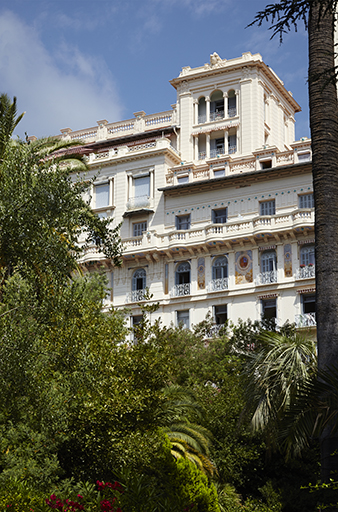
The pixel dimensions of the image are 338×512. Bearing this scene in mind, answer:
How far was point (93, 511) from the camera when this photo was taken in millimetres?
12125

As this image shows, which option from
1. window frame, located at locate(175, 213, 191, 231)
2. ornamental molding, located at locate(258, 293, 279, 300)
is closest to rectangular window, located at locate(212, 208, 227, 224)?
window frame, located at locate(175, 213, 191, 231)

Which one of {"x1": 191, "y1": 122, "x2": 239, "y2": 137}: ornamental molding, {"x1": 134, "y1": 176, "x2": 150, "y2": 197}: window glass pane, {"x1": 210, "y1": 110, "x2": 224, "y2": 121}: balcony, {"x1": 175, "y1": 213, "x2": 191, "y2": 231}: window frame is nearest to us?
{"x1": 175, "y1": 213, "x2": 191, "y2": 231}: window frame

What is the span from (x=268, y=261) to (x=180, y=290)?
5.53m

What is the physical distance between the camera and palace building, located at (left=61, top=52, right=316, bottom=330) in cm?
3919

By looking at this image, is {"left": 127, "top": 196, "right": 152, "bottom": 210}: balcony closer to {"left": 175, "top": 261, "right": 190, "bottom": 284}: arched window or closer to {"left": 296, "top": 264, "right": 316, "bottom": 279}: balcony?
{"left": 175, "top": 261, "right": 190, "bottom": 284}: arched window

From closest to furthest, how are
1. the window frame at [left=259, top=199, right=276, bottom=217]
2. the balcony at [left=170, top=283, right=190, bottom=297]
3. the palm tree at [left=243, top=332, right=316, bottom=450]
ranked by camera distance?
the palm tree at [left=243, top=332, right=316, bottom=450], the window frame at [left=259, top=199, right=276, bottom=217], the balcony at [left=170, top=283, right=190, bottom=297]

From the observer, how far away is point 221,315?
40375 mm

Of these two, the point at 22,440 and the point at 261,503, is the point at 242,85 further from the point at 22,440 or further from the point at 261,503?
the point at 22,440

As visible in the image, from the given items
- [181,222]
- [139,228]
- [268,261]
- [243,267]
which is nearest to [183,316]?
[243,267]

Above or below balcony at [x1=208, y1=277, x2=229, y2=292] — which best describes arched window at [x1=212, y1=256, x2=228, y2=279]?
above

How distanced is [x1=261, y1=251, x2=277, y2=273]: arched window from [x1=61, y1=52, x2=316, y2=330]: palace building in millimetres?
61

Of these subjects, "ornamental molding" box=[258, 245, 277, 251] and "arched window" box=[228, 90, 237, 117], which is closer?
"ornamental molding" box=[258, 245, 277, 251]

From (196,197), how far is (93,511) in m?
32.6

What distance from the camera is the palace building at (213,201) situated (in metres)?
39.2
